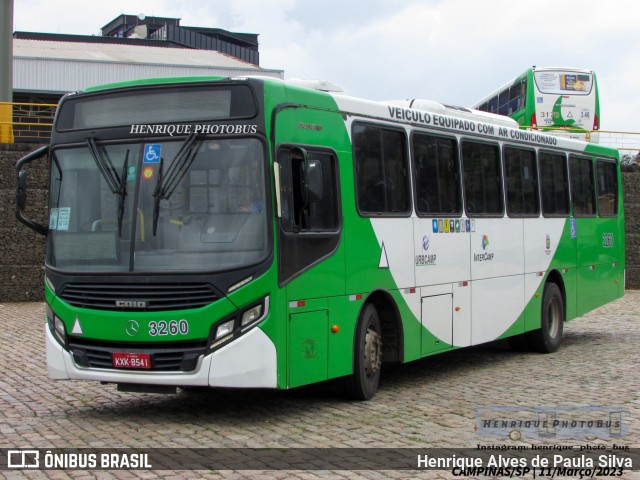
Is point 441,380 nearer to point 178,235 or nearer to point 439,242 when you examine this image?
point 439,242

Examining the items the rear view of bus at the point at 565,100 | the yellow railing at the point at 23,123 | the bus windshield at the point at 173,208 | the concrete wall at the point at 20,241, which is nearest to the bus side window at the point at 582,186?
the bus windshield at the point at 173,208

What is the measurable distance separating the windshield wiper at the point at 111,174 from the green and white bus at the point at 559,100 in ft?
75.5

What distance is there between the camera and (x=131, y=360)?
8766 millimetres

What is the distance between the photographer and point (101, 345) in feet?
29.5

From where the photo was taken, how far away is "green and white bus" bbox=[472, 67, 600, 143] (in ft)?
102

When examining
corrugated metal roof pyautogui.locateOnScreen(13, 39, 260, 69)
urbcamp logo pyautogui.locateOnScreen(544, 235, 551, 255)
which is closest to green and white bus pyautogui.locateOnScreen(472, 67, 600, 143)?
urbcamp logo pyautogui.locateOnScreen(544, 235, 551, 255)

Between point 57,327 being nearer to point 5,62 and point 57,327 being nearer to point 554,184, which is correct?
point 554,184

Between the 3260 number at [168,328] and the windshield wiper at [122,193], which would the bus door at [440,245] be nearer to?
the 3260 number at [168,328]

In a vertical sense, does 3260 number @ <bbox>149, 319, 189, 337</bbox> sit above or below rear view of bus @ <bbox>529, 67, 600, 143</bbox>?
below

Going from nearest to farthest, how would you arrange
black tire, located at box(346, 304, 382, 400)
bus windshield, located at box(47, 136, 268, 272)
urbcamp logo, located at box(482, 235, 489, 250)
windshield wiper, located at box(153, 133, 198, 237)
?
bus windshield, located at box(47, 136, 268, 272)
windshield wiper, located at box(153, 133, 198, 237)
black tire, located at box(346, 304, 382, 400)
urbcamp logo, located at box(482, 235, 489, 250)

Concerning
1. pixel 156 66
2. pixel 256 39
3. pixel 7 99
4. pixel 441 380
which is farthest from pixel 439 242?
pixel 256 39

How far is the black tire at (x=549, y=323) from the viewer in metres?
15.0

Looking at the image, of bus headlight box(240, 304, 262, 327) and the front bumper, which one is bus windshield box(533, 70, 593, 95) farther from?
the front bumper

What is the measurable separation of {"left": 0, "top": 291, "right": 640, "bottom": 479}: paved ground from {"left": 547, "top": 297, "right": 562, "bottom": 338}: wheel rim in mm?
593
